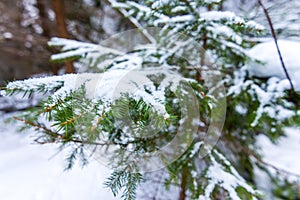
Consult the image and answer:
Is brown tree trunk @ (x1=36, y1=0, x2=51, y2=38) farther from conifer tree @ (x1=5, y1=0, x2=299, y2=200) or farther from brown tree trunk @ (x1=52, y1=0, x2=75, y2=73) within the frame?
conifer tree @ (x1=5, y1=0, x2=299, y2=200)

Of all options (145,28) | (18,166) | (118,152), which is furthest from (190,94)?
(18,166)

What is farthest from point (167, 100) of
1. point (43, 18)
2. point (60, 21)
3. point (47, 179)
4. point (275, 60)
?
point (43, 18)

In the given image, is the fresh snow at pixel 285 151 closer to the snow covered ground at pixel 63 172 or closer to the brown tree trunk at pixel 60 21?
the snow covered ground at pixel 63 172

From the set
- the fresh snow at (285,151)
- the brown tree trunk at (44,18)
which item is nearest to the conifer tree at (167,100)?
the fresh snow at (285,151)

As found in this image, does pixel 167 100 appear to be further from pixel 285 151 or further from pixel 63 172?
pixel 285 151

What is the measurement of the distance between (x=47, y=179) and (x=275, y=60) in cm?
101

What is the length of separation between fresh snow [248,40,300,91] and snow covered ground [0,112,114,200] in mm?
717

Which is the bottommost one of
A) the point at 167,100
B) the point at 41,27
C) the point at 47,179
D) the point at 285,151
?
the point at 285,151

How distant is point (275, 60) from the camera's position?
958 mm

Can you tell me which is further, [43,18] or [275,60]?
[43,18]

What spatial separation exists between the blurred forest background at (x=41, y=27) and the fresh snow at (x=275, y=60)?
1070 millimetres

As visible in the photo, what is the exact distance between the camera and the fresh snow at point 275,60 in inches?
35.6

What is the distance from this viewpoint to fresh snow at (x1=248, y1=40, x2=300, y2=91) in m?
0.90

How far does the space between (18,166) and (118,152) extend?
2.49 feet
